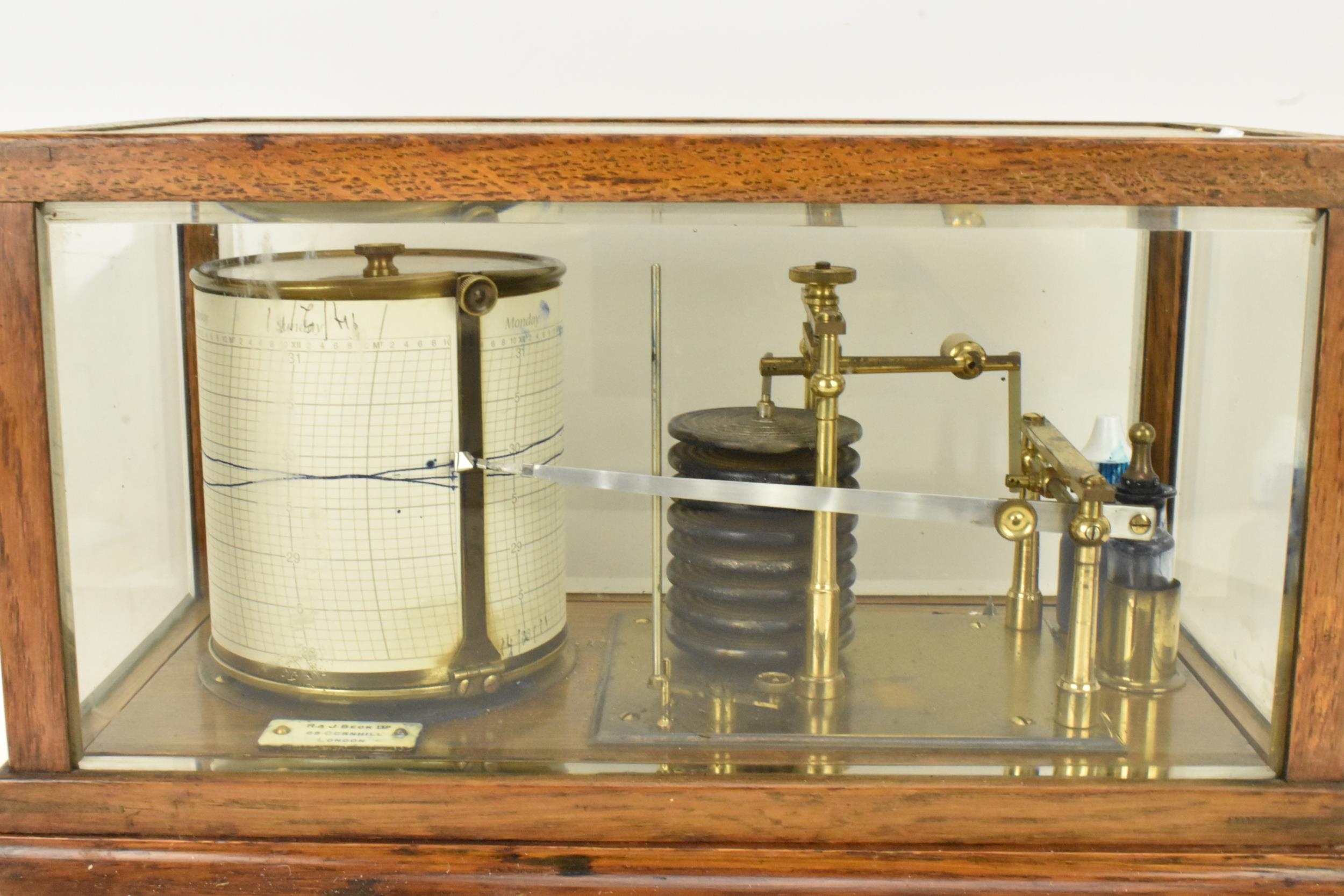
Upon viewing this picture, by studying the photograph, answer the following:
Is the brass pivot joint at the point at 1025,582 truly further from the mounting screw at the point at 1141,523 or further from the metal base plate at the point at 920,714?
the mounting screw at the point at 1141,523

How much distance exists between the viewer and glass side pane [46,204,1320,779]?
1.18m

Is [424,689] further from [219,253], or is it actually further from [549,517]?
[219,253]

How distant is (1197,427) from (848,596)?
0.36 meters

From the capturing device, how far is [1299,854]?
45.1 inches

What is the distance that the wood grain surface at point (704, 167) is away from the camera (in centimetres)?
106

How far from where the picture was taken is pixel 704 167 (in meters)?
1.06

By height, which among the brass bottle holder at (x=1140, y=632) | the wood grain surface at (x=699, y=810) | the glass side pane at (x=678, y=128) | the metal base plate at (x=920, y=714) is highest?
the glass side pane at (x=678, y=128)

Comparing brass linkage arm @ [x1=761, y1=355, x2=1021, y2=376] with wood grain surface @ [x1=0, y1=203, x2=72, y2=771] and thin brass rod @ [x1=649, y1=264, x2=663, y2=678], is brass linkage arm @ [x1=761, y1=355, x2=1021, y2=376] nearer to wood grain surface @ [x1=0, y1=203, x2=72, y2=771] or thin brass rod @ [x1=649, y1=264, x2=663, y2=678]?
thin brass rod @ [x1=649, y1=264, x2=663, y2=678]

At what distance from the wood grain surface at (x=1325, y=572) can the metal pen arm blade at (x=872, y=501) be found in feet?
0.44

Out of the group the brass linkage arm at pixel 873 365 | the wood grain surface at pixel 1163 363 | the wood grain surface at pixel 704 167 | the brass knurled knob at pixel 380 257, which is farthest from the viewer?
the wood grain surface at pixel 1163 363

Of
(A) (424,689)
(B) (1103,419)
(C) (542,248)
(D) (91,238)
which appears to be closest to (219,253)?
(D) (91,238)

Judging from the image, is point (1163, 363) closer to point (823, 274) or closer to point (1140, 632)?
point (1140, 632)

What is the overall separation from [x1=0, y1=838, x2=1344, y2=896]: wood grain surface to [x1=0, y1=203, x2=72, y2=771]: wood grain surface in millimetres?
90

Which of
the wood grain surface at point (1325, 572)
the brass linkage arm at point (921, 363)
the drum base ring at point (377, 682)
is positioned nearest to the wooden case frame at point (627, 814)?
the wood grain surface at point (1325, 572)
